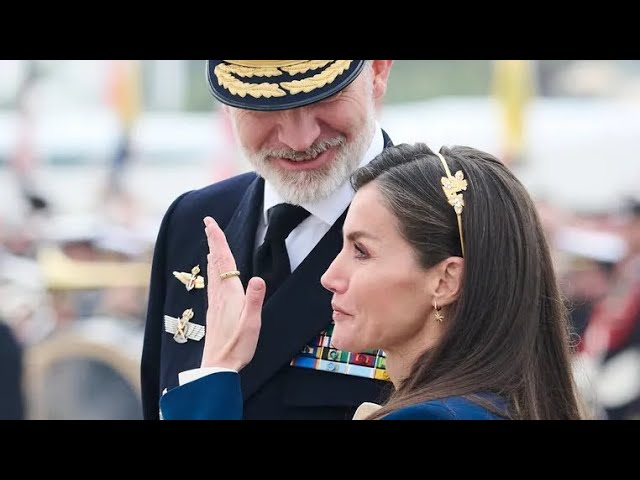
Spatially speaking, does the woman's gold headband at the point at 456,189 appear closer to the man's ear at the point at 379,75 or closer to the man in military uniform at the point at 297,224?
the man in military uniform at the point at 297,224

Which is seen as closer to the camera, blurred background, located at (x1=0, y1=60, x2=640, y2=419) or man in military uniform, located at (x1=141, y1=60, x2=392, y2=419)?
man in military uniform, located at (x1=141, y1=60, x2=392, y2=419)

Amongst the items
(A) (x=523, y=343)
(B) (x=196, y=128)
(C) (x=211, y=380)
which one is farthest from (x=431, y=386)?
(B) (x=196, y=128)

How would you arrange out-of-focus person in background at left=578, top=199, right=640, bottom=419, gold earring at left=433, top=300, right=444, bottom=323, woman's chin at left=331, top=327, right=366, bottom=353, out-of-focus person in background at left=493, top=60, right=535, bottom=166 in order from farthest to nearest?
out-of-focus person in background at left=493, top=60, right=535, bottom=166
out-of-focus person in background at left=578, top=199, right=640, bottom=419
woman's chin at left=331, top=327, right=366, bottom=353
gold earring at left=433, top=300, right=444, bottom=323

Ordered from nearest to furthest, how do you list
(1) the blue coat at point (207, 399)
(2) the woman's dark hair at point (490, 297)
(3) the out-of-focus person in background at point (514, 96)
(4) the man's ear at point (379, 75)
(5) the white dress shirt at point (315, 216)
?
(2) the woman's dark hair at point (490, 297)
(1) the blue coat at point (207, 399)
(5) the white dress shirt at point (315, 216)
(4) the man's ear at point (379, 75)
(3) the out-of-focus person in background at point (514, 96)

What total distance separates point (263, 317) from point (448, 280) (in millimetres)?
757

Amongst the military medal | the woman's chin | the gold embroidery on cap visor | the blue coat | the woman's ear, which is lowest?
the blue coat

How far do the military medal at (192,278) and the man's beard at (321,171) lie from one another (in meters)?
0.35

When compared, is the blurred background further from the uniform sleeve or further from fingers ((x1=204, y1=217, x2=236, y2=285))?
the uniform sleeve

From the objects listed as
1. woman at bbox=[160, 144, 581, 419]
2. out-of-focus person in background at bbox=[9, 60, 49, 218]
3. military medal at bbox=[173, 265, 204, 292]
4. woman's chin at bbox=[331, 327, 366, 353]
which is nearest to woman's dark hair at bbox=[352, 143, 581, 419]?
woman at bbox=[160, 144, 581, 419]

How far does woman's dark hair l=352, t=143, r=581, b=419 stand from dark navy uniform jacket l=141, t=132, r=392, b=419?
0.56 meters

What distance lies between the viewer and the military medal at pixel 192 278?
364 centimetres

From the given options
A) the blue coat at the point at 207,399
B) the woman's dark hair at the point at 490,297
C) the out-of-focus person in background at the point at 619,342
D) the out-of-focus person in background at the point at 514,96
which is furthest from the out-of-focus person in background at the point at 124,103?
the woman's dark hair at the point at 490,297

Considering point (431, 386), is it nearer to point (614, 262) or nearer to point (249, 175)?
point (249, 175)

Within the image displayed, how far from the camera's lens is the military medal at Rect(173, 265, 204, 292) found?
3.64 meters
